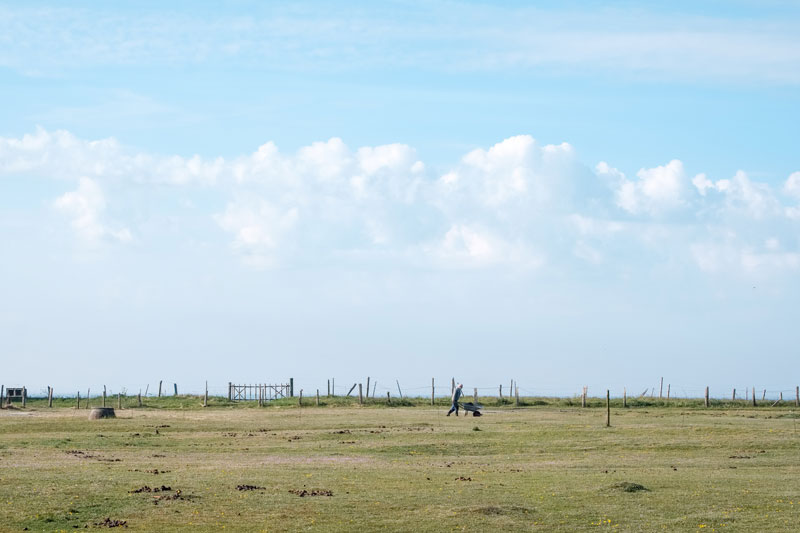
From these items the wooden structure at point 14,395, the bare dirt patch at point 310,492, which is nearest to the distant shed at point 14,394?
the wooden structure at point 14,395

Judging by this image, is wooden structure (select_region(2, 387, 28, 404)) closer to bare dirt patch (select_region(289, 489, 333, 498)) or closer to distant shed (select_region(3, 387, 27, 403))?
distant shed (select_region(3, 387, 27, 403))

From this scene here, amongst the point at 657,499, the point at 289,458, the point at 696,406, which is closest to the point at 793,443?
the point at 657,499

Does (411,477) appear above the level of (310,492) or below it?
below

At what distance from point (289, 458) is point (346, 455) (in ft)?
8.79

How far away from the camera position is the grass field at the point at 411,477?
22547mm

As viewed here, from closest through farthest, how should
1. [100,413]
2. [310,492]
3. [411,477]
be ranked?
[310,492], [411,477], [100,413]

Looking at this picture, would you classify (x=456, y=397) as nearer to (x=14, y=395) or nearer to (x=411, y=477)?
(x=411, y=477)

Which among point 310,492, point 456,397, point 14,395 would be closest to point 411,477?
point 310,492

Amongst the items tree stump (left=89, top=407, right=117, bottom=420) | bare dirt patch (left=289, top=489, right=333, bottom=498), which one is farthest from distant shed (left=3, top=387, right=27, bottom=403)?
bare dirt patch (left=289, top=489, right=333, bottom=498)

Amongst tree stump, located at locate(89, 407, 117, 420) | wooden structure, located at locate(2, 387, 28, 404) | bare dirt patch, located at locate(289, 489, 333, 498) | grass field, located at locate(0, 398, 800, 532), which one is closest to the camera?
grass field, located at locate(0, 398, 800, 532)

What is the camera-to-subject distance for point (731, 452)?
131ft

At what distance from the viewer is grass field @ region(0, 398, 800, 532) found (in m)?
22.5

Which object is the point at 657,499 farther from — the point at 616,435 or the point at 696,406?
the point at 696,406

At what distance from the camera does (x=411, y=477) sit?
30.9 metres
